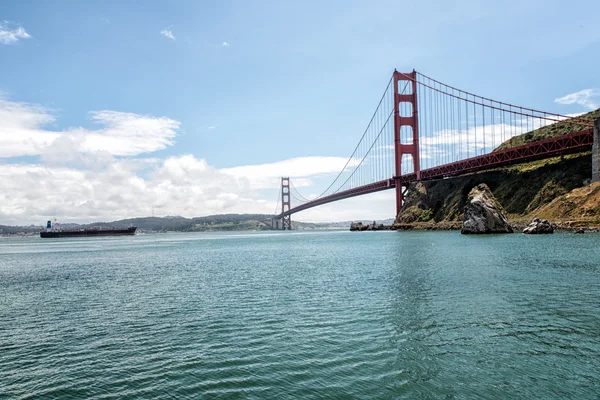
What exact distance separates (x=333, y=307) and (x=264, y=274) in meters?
14.0

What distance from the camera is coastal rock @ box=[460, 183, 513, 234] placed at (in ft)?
235

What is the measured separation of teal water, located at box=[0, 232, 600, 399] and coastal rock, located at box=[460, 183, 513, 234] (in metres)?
46.4

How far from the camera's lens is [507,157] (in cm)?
8412

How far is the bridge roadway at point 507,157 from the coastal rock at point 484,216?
45.7 ft

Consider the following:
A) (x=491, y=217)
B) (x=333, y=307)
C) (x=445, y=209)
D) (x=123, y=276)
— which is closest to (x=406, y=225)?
(x=445, y=209)

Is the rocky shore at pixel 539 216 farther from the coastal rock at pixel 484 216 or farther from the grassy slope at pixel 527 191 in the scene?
the grassy slope at pixel 527 191

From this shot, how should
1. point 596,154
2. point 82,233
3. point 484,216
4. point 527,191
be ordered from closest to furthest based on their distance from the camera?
point 596,154
point 484,216
point 527,191
point 82,233

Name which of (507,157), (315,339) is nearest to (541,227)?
(507,157)

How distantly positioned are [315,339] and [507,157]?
Result: 3235 inches

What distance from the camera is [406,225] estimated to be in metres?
108

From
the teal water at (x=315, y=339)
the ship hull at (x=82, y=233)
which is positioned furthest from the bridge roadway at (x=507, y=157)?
the ship hull at (x=82, y=233)

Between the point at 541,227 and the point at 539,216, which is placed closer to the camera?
the point at 541,227

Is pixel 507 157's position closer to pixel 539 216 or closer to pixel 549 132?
pixel 539 216

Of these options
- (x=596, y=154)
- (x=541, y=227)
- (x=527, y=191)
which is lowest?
(x=541, y=227)
